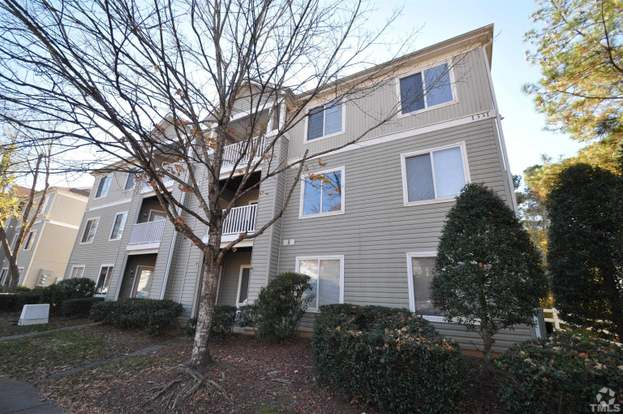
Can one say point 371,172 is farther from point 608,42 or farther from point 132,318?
point 132,318

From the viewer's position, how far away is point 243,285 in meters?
11.6

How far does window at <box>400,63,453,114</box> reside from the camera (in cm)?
841

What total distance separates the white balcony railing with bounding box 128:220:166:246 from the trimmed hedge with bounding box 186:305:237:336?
6.10m

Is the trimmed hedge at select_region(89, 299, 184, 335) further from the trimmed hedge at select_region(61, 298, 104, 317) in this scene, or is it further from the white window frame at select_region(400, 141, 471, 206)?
the white window frame at select_region(400, 141, 471, 206)

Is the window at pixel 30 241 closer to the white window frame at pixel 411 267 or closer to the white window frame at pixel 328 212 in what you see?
the white window frame at pixel 328 212

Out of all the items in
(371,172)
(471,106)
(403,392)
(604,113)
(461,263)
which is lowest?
(403,392)

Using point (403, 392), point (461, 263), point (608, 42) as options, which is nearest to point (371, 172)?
point (461, 263)

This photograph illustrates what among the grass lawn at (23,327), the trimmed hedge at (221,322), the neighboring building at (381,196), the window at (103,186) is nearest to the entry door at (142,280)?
the grass lawn at (23,327)

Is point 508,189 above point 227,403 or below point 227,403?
above

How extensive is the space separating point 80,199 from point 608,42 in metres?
34.9

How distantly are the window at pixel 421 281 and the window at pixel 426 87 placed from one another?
4567mm

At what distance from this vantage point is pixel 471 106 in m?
7.82

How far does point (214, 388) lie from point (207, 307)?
4.23ft

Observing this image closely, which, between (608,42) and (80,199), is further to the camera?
(80,199)
